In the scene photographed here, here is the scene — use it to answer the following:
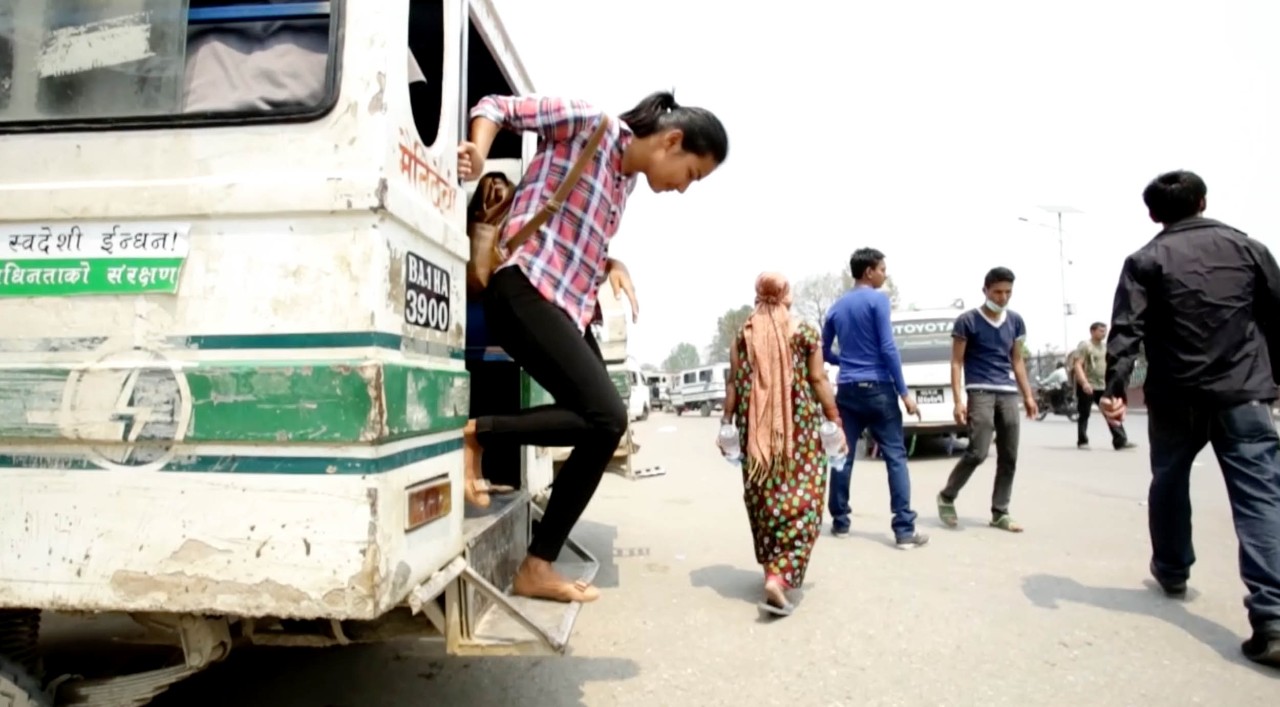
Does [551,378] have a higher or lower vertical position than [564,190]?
lower

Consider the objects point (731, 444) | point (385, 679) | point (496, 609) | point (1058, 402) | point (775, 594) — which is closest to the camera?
point (496, 609)

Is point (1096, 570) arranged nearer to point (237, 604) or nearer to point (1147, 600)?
point (1147, 600)

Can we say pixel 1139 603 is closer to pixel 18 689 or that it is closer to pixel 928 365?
pixel 18 689

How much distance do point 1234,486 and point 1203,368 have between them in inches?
20.7

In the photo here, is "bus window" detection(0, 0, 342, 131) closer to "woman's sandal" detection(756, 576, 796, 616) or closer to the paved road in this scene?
the paved road

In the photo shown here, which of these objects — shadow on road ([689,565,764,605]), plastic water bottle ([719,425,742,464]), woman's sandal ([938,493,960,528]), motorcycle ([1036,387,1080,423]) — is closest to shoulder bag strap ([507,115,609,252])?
plastic water bottle ([719,425,742,464])

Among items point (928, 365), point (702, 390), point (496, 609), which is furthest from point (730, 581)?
point (702, 390)

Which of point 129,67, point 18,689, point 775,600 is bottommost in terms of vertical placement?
point 775,600

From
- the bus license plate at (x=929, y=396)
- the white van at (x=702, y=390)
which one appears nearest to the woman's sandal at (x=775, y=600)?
the bus license plate at (x=929, y=396)

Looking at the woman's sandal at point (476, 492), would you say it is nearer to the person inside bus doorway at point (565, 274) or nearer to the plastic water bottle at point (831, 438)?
the person inside bus doorway at point (565, 274)

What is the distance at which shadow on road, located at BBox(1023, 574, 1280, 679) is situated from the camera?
3.57m

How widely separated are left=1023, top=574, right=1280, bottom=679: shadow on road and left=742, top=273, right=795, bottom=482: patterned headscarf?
154 cm

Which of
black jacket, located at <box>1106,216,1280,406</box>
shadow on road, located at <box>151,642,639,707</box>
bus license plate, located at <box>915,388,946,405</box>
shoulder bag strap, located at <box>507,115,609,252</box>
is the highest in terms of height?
shoulder bag strap, located at <box>507,115,609,252</box>

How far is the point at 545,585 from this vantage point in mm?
2779
